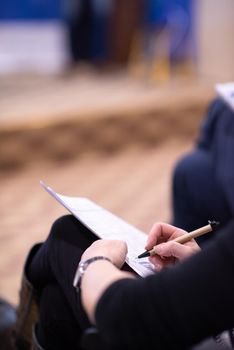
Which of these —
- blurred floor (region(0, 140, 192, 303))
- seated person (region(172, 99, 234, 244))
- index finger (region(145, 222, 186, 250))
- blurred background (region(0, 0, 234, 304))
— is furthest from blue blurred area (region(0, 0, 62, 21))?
index finger (region(145, 222, 186, 250))

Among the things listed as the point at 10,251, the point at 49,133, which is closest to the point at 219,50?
the point at 49,133

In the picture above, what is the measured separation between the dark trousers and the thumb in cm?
A: 13

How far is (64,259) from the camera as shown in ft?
2.95

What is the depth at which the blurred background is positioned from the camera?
8.32 feet

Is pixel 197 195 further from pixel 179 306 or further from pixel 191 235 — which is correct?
pixel 179 306

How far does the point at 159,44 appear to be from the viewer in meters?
4.24

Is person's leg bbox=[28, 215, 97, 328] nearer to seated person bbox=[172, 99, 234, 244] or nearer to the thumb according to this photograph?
the thumb

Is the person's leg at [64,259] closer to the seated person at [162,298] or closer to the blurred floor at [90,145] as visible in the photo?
the seated person at [162,298]

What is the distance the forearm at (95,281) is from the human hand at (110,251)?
2 cm

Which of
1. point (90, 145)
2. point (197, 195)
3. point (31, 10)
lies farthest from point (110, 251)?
point (31, 10)

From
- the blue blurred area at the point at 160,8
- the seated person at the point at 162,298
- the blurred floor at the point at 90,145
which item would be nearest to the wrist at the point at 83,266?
the seated person at the point at 162,298

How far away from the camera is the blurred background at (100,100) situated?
2.54 m

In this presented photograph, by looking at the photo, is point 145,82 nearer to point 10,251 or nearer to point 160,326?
point 10,251

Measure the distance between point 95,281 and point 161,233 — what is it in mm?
214
